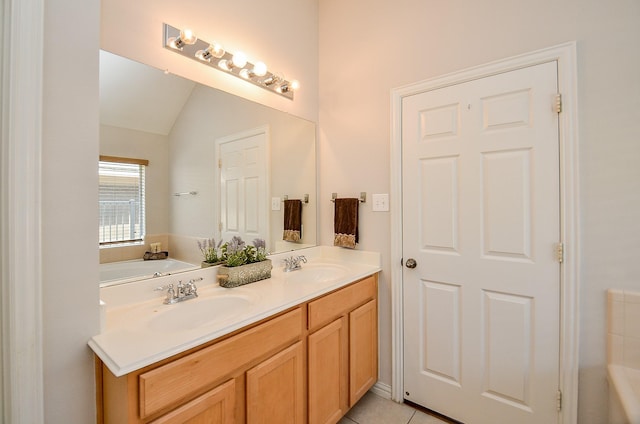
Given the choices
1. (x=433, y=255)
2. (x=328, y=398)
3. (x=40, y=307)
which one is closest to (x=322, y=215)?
(x=433, y=255)

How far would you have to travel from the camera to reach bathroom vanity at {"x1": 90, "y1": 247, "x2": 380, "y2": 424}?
2.71 ft

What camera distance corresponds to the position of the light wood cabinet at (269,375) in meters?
0.83

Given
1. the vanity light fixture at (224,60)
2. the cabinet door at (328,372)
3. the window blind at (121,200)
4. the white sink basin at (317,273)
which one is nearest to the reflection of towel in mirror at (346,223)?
the white sink basin at (317,273)

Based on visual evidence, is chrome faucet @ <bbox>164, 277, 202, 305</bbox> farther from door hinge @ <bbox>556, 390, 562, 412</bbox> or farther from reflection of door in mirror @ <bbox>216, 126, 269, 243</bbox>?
door hinge @ <bbox>556, 390, 562, 412</bbox>

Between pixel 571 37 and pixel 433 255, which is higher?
pixel 571 37

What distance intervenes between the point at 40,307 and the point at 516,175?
2022 mm

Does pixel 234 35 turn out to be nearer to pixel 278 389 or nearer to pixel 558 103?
pixel 558 103

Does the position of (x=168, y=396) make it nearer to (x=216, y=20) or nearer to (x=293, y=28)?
(x=216, y=20)

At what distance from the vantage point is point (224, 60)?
156 cm

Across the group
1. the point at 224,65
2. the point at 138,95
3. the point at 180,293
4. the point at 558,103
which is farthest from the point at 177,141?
the point at 558,103

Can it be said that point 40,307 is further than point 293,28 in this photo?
No

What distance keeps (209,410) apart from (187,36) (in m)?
1.57

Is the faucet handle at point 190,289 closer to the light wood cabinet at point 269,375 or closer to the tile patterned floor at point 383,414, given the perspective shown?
the light wood cabinet at point 269,375

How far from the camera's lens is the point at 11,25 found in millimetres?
779
